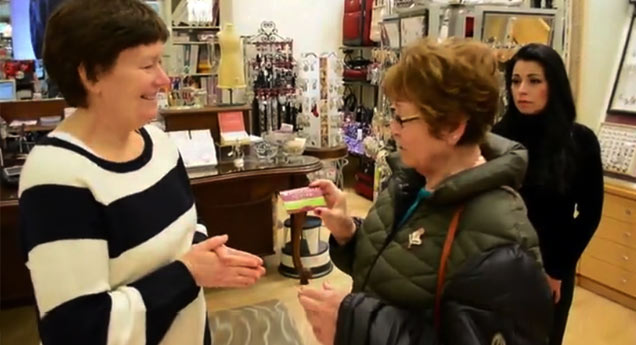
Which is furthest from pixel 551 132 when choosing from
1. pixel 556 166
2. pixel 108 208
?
pixel 108 208

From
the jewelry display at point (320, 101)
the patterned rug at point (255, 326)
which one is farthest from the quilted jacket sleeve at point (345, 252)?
the jewelry display at point (320, 101)

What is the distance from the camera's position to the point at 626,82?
11.8 feet

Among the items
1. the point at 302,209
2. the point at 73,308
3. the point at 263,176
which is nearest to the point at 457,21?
the point at 263,176

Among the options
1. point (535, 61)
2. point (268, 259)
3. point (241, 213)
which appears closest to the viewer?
point (535, 61)

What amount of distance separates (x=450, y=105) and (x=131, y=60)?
2.10ft

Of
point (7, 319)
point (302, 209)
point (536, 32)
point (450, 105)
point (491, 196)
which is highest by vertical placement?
point (536, 32)

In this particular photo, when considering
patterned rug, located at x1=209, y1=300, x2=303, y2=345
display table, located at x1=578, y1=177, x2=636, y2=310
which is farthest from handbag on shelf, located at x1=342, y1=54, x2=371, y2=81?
patterned rug, located at x1=209, y1=300, x2=303, y2=345

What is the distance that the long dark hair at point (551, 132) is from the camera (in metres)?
1.92

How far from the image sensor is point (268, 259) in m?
4.19

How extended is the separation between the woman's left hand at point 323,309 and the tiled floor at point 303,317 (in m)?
2.04

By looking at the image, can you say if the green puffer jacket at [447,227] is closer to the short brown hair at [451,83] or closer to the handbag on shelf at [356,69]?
the short brown hair at [451,83]

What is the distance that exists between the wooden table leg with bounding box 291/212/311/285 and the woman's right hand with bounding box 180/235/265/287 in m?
2.54

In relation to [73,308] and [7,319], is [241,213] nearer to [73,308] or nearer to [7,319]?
[7,319]

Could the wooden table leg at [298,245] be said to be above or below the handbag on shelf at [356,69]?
below
